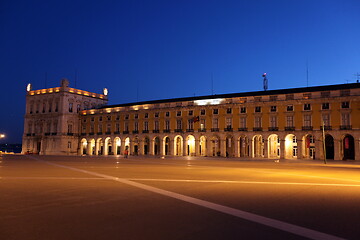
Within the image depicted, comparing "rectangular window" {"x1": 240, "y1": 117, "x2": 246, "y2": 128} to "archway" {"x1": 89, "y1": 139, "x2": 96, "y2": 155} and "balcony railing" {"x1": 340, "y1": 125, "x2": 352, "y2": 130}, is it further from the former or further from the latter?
"archway" {"x1": 89, "y1": 139, "x2": 96, "y2": 155}

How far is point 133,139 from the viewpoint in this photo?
65125 millimetres

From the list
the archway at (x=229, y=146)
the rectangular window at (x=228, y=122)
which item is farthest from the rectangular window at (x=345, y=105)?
the archway at (x=229, y=146)

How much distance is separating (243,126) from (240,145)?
235 inches

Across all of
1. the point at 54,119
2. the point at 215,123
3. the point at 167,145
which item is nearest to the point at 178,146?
the point at 167,145

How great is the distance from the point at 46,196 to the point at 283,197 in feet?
24.4

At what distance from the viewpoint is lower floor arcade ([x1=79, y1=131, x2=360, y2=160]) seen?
152 feet

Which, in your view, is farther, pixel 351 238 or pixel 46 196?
pixel 46 196

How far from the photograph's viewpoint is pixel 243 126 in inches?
2068

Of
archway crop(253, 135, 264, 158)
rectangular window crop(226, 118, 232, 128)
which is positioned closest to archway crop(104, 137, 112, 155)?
rectangular window crop(226, 118, 232, 128)

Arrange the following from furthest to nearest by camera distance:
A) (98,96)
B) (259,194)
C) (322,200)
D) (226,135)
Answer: (98,96)
(226,135)
(259,194)
(322,200)

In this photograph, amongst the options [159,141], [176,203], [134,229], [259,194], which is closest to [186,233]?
[134,229]

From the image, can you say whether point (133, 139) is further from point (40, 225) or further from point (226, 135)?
point (40, 225)

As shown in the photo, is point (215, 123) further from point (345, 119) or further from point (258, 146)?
point (345, 119)

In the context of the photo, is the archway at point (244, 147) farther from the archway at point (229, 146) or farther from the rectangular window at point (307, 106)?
the rectangular window at point (307, 106)
